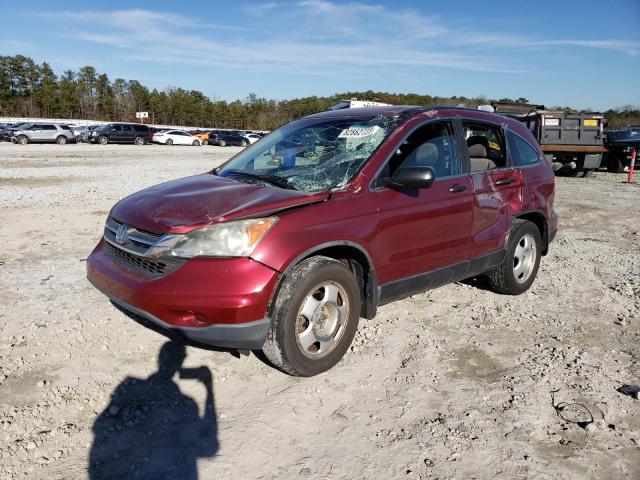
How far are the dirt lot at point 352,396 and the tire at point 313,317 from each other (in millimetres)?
181

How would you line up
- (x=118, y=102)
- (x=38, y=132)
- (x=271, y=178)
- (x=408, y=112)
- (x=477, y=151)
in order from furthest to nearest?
(x=118, y=102) → (x=38, y=132) → (x=477, y=151) → (x=408, y=112) → (x=271, y=178)

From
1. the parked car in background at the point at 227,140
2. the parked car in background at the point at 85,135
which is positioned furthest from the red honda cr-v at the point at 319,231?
the parked car in background at the point at 227,140

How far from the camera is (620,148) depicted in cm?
1888

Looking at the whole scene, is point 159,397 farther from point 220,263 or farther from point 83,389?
point 220,263

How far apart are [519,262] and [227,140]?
4408cm

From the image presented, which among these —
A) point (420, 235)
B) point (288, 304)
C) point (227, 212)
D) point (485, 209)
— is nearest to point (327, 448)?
point (288, 304)

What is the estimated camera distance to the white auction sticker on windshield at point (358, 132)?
410 cm

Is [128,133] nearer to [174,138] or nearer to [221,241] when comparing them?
[174,138]

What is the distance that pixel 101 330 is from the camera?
4.12 m

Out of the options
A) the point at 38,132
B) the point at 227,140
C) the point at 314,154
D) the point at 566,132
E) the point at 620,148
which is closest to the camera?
the point at 314,154

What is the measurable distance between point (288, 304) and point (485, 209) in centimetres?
→ 232

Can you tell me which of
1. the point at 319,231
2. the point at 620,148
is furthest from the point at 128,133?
the point at 319,231

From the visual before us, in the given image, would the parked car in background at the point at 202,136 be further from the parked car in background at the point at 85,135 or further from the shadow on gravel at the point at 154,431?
the shadow on gravel at the point at 154,431

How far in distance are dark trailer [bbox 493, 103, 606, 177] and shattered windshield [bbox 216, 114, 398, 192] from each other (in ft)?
41.9
